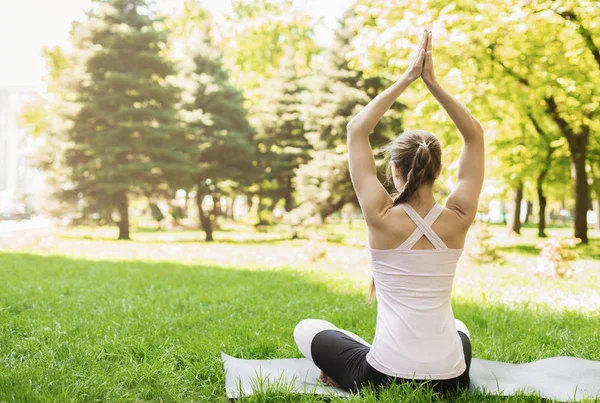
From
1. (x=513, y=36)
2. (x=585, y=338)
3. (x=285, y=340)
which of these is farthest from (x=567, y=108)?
(x=285, y=340)

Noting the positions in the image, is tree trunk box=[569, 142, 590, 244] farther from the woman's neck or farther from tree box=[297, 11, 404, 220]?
the woman's neck

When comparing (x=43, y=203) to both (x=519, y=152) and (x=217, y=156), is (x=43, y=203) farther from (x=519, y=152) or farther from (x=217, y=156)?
(x=519, y=152)

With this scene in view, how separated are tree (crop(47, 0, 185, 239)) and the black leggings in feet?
52.8

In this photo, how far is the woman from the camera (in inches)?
102

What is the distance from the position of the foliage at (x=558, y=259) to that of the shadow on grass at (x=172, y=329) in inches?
124

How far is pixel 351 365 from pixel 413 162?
4.06 ft

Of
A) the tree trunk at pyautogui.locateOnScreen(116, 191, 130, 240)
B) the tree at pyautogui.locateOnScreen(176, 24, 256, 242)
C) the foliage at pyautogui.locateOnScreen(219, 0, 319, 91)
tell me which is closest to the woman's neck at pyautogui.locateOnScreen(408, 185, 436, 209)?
the tree trunk at pyautogui.locateOnScreen(116, 191, 130, 240)

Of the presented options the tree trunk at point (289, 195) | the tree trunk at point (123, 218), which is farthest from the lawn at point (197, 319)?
the tree trunk at point (289, 195)

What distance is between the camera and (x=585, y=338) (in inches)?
191

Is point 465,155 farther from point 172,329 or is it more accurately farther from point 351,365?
point 172,329

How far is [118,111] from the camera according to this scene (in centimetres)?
1844

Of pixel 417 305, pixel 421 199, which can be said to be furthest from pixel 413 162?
pixel 417 305

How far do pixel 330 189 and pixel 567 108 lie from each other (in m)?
7.99

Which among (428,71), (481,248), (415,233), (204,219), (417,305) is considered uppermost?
(428,71)
